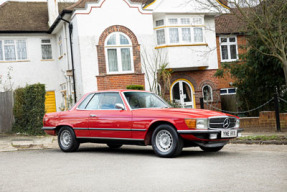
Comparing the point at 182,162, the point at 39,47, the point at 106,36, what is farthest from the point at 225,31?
the point at 182,162

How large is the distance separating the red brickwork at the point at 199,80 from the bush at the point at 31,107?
10558 mm

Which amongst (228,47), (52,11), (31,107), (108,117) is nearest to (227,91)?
(228,47)

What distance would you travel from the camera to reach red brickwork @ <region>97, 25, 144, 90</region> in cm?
2272

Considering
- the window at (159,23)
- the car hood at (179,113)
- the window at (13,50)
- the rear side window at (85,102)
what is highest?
the window at (159,23)

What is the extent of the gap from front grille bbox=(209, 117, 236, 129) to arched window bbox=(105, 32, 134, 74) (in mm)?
14059

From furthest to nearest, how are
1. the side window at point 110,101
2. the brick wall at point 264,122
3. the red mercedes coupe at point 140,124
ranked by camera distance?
the brick wall at point 264,122 < the side window at point 110,101 < the red mercedes coupe at point 140,124

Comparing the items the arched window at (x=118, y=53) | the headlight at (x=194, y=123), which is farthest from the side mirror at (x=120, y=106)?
the arched window at (x=118, y=53)

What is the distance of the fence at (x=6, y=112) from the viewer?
58.7 feet

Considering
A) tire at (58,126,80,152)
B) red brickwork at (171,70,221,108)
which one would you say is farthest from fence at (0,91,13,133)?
red brickwork at (171,70,221,108)

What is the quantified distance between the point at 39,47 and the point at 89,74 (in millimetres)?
6905

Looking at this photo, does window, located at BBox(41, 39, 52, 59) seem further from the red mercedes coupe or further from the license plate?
the license plate

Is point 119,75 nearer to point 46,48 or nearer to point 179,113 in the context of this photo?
point 46,48

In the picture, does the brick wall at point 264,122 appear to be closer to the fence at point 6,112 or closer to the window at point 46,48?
the fence at point 6,112

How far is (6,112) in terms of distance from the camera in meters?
18.0
